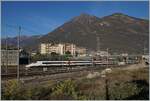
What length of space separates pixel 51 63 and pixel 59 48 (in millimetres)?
63983

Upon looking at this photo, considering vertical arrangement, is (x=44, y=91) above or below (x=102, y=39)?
below

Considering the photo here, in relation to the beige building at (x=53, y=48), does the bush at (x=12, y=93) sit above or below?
below

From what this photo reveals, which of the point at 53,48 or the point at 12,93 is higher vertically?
the point at 53,48

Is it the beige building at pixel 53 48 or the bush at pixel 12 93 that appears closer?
the bush at pixel 12 93

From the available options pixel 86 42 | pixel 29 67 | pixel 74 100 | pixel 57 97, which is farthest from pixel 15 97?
pixel 86 42

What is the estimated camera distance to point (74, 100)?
35.5 feet

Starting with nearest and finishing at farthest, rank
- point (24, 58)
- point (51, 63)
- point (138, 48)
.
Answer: point (51, 63) < point (24, 58) < point (138, 48)

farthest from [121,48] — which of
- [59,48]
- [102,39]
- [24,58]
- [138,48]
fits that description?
[24,58]

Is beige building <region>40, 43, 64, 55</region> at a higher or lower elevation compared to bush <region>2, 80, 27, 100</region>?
higher

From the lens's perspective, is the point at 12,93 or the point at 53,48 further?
the point at 53,48

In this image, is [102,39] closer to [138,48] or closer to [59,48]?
[138,48]

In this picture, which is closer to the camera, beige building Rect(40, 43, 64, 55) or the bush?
the bush

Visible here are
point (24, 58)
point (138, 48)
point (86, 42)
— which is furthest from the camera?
point (86, 42)

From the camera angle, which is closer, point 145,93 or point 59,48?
point 145,93
